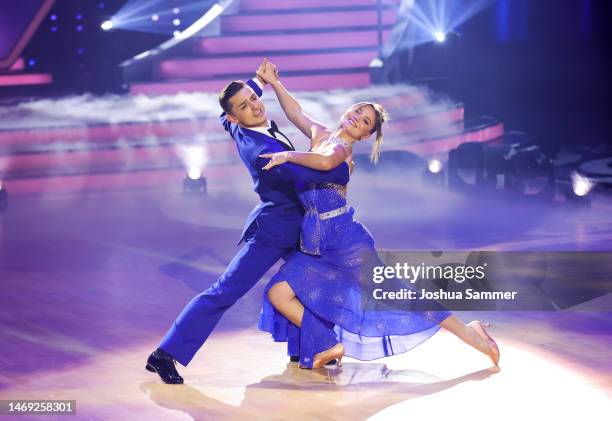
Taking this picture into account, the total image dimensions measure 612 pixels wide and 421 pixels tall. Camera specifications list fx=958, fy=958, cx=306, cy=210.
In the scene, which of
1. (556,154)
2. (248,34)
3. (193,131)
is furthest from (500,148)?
(248,34)

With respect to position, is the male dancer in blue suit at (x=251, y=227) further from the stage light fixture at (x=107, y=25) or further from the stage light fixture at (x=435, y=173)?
the stage light fixture at (x=107, y=25)

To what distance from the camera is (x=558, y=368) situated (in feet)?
13.4

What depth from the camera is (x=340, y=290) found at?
4.06 m

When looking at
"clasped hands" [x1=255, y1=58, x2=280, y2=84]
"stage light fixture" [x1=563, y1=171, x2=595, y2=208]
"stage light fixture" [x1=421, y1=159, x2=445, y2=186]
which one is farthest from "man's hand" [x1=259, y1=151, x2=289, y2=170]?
"stage light fixture" [x1=421, y1=159, x2=445, y2=186]

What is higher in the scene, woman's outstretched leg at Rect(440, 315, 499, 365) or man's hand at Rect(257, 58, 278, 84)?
man's hand at Rect(257, 58, 278, 84)

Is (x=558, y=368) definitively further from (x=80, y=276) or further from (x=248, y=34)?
(x=248, y=34)

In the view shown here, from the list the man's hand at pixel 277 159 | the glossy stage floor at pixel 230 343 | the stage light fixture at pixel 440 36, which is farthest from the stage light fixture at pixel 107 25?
the man's hand at pixel 277 159

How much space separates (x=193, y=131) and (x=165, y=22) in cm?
228

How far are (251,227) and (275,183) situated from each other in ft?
0.71

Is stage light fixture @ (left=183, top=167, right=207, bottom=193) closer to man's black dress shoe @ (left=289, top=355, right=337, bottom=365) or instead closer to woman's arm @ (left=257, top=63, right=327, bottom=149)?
woman's arm @ (left=257, top=63, right=327, bottom=149)

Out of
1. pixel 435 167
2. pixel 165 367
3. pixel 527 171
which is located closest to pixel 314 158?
pixel 165 367

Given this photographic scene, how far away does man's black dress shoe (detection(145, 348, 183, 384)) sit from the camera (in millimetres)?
3953

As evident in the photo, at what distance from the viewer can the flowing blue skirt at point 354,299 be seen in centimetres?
403

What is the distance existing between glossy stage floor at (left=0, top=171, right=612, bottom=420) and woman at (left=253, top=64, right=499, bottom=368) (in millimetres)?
128
